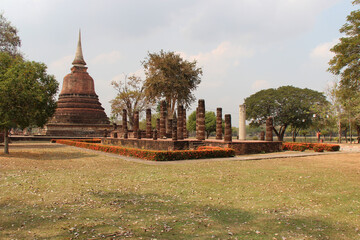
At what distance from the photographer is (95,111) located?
5375 centimetres

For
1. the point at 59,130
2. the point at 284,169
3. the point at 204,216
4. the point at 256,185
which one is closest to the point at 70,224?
the point at 204,216

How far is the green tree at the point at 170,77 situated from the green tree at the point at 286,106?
14.0m

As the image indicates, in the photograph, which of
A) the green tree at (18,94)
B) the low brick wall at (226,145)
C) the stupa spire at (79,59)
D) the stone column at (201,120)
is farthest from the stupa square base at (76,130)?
the green tree at (18,94)

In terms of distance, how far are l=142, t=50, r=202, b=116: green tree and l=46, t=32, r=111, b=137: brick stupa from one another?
15.6 metres

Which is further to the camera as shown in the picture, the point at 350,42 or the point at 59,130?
the point at 59,130

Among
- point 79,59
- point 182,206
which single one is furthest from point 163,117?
point 79,59

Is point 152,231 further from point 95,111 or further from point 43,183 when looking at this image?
point 95,111

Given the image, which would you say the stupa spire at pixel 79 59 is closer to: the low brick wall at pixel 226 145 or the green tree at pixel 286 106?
the green tree at pixel 286 106

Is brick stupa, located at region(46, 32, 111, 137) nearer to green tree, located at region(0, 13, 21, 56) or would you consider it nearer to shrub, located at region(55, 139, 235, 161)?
green tree, located at region(0, 13, 21, 56)

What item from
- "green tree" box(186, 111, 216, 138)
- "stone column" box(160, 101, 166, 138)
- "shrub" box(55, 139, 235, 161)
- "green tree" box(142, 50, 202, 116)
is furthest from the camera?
"green tree" box(186, 111, 216, 138)

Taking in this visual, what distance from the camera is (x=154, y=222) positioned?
228 inches

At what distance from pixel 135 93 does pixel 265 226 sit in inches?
1933

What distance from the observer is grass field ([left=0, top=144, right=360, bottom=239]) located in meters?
5.30

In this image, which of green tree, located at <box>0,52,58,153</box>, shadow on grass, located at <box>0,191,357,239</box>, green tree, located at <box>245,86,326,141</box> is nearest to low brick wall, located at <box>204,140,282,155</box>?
green tree, located at <box>0,52,58,153</box>
